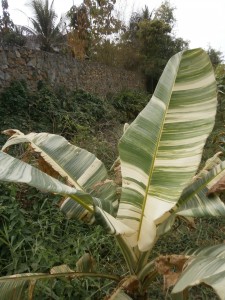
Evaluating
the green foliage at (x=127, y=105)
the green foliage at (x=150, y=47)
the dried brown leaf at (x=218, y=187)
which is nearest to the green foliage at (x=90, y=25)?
the green foliage at (x=150, y=47)

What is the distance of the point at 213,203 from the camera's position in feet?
3.87

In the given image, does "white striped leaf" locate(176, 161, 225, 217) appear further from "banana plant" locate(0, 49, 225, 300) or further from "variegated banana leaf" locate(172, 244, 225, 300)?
"variegated banana leaf" locate(172, 244, 225, 300)

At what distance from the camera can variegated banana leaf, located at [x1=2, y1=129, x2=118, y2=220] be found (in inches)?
55.9

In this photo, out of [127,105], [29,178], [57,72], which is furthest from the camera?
[127,105]

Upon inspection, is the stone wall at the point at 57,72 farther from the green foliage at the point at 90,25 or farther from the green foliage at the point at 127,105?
the green foliage at the point at 90,25

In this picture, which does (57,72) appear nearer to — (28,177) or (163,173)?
→ (163,173)

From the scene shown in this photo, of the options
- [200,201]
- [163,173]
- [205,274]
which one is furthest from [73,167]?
[205,274]

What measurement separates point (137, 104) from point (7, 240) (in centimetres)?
658

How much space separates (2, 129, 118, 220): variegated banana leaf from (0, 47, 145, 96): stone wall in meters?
4.53

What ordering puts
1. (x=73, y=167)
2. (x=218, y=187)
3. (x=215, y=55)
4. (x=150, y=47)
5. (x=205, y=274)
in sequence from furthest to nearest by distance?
(x=215, y=55), (x=150, y=47), (x=73, y=167), (x=218, y=187), (x=205, y=274)

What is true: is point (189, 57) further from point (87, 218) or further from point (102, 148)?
point (102, 148)

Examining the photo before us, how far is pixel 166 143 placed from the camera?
121 cm

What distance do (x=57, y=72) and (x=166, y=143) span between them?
19.7 ft

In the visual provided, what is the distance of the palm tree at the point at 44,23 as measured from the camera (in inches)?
323
